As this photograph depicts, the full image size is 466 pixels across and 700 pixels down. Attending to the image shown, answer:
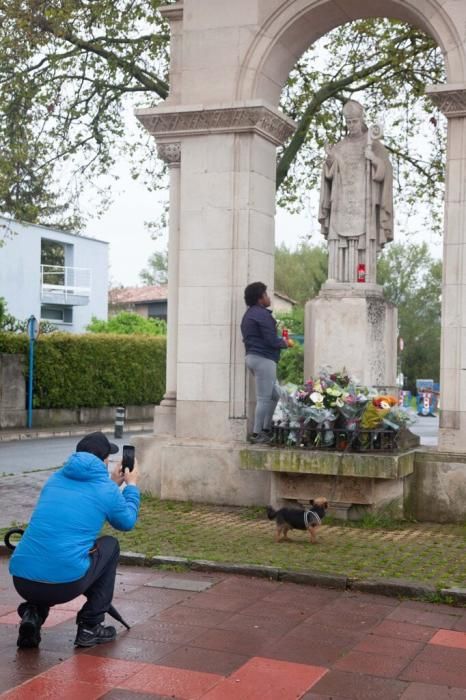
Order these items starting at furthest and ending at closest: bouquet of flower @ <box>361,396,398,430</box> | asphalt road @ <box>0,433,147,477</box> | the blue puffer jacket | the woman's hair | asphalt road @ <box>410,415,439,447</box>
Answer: asphalt road @ <box>410,415,439,447</box>
asphalt road @ <box>0,433,147,477</box>
the woman's hair
bouquet of flower @ <box>361,396,398,430</box>
the blue puffer jacket

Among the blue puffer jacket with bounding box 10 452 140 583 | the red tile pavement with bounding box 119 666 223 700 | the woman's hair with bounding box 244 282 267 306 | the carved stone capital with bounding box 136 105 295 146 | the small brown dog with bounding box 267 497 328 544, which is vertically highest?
the carved stone capital with bounding box 136 105 295 146

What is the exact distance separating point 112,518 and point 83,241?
166ft

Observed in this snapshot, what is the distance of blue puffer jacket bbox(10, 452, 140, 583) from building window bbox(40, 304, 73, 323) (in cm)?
4977

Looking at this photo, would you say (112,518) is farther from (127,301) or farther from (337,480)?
(127,301)

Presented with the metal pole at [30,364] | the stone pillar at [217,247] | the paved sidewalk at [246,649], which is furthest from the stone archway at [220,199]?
the metal pole at [30,364]

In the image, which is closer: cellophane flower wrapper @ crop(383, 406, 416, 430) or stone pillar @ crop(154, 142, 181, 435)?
cellophane flower wrapper @ crop(383, 406, 416, 430)

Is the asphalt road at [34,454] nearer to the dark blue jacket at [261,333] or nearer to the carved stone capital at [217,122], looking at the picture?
the dark blue jacket at [261,333]

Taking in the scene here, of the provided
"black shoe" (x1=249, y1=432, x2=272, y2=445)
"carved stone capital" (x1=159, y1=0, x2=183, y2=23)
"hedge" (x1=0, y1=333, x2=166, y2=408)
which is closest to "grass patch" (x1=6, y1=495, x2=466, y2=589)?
"black shoe" (x1=249, y1=432, x2=272, y2=445)

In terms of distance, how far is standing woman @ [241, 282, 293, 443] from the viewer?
459 inches

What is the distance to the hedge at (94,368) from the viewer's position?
28828 mm

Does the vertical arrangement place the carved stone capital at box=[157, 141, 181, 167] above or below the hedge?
above

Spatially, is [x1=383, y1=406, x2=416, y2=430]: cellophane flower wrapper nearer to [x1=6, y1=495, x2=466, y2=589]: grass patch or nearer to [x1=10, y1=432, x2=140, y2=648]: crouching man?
[x1=6, y1=495, x2=466, y2=589]: grass patch

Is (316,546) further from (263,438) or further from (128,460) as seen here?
(128,460)

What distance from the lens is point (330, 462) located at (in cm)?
1055
